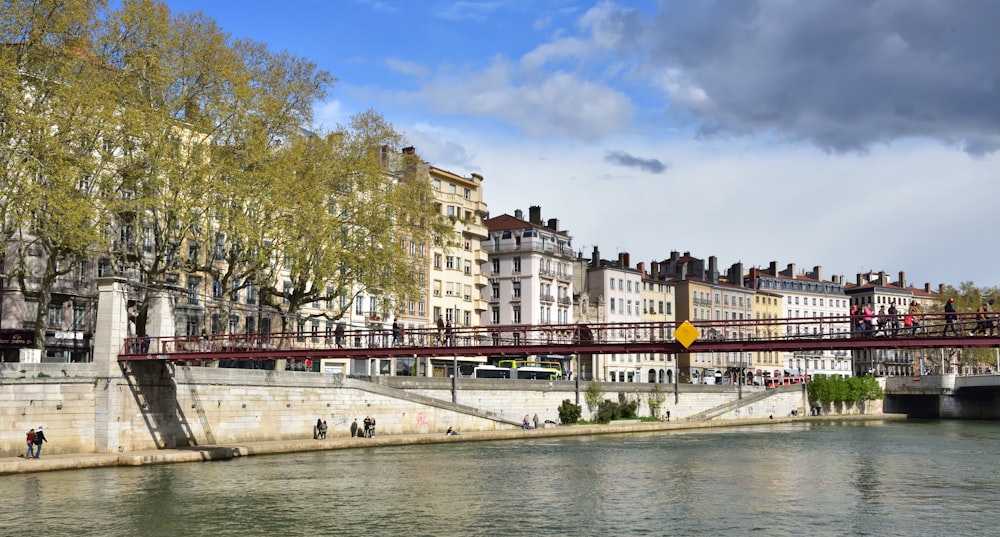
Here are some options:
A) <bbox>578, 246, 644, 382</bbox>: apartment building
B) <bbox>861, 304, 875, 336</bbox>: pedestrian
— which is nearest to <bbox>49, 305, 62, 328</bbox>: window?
<bbox>861, 304, 875, 336</bbox>: pedestrian

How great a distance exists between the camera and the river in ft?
99.5

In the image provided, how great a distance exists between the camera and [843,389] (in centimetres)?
11019

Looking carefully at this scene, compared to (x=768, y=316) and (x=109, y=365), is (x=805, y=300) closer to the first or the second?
(x=768, y=316)

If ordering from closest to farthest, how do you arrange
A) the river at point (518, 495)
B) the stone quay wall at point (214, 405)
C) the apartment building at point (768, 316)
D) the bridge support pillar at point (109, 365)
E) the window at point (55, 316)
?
the river at point (518, 495), the stone quay wall at point (214, 405), the bridge support pillar at point (109, 365), the window at point (55, 316), the apartment building at point (768, 316)

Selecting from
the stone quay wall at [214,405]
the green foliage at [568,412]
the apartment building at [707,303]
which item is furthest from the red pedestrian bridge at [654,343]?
the apartment building at [707,303]

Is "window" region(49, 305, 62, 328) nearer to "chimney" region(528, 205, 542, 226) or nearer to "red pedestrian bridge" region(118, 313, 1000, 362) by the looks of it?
"red pedestrian bridge" region(118, 313, 1000, 362)

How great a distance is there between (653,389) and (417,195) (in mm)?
31145

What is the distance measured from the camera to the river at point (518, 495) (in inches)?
1193

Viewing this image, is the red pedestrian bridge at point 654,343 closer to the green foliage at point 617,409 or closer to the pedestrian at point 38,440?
the pedestrian at point 38,440

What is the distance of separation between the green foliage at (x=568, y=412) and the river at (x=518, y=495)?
67.5ft

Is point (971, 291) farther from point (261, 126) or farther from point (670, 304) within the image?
point (261, 126)

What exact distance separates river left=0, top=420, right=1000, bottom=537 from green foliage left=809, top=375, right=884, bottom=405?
52658mm

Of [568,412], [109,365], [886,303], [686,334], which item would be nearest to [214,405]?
A: [109,365]

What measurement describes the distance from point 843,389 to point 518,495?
80.3m
